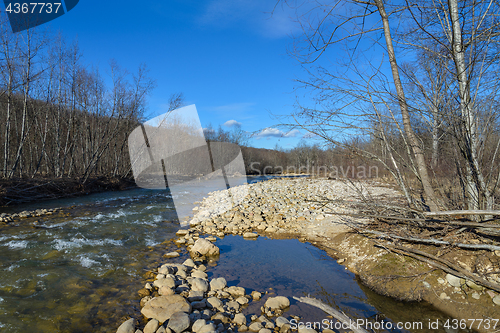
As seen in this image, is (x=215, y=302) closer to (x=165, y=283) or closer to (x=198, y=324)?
(x=198, y=324)

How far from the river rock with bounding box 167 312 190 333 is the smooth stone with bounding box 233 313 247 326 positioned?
519 mm

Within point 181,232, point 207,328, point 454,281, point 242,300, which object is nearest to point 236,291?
point 242,300

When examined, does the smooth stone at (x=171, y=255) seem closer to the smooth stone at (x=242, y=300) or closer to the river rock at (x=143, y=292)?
the river rock at (x=143, y=292)

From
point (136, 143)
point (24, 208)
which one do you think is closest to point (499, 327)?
point (24, 208)

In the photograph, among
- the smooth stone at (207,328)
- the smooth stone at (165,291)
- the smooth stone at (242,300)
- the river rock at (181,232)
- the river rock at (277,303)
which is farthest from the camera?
the river rock at (181,232)

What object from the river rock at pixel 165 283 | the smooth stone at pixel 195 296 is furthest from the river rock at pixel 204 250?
the smooth stone at pixel 195 296

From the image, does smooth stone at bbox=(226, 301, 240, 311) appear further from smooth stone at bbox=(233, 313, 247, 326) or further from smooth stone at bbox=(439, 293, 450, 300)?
smooth stone at bbox=(439, 293, 450, 300)

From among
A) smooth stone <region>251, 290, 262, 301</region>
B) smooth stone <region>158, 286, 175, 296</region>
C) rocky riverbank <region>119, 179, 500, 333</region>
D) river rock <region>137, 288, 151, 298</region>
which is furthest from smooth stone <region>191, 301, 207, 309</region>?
river rock <region>137, 288, 151, 298</region>

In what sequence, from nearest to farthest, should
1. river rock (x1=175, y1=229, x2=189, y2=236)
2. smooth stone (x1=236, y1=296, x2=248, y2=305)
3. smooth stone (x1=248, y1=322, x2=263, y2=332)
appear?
1. smooth stone (x1=248, y1=322, x2=263, y2=332)
2. smooth stone (x1=236, y1=296, x2=248, y2=305)
3. river rock (x1=175, y1=229, x2=189, y2=236)

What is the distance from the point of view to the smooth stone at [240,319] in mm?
2638

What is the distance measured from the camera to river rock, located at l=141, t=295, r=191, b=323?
270 cm

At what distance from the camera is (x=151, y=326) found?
2494mm

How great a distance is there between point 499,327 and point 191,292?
3.27 m

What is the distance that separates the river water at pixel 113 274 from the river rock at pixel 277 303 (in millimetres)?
116
